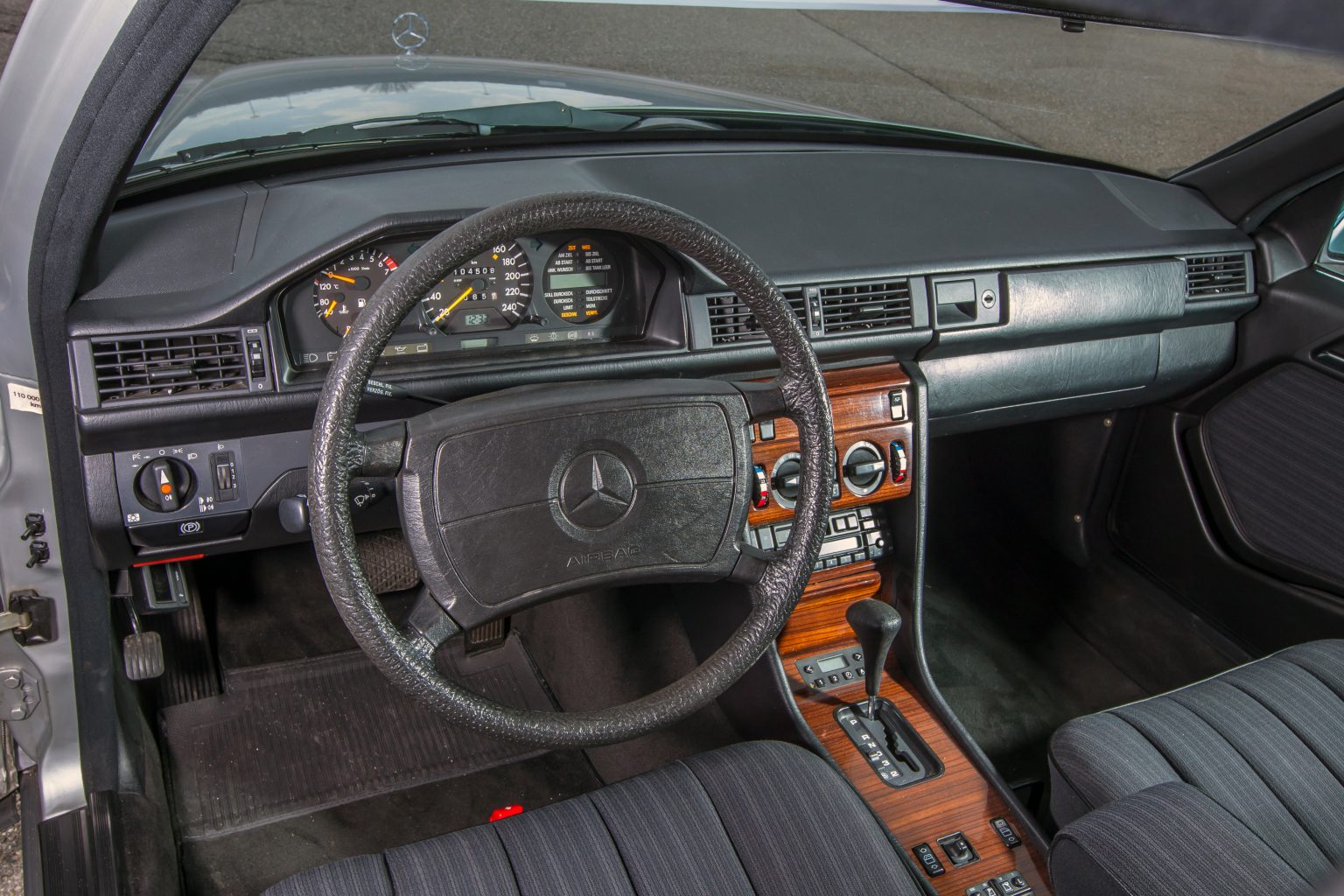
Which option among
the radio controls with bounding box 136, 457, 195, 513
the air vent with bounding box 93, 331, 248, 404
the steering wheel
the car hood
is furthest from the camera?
the car hood

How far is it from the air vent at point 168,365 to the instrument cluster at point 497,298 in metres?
Result: 0.10

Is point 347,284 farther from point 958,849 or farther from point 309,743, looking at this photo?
point 958,849

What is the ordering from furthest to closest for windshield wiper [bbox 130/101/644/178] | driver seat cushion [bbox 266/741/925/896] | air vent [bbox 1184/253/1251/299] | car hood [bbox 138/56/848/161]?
air vent [bbox 1184/253/1251/299], car hood [bbox 138/56/848/161], windshield wiper [bbox 130/101/644/178], driver seat cushion [bbox 266/741/925/896]

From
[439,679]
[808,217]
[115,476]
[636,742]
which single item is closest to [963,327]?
[808,217]

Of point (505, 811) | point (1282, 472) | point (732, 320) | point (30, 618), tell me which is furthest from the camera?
point (1282, 472)

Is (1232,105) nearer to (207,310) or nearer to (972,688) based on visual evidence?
(972,688)

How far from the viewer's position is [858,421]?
199 centimetres

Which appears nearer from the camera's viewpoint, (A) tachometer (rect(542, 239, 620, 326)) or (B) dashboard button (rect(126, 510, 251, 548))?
(B) dashboard button (rect(126, 510, 251, 548))

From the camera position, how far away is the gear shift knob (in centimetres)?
192

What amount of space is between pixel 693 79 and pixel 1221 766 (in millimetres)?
1834

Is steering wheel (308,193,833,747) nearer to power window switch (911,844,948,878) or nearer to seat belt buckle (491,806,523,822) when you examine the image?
power window switch (911,844,948,878)

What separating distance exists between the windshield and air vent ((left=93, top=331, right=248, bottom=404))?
1.04ft

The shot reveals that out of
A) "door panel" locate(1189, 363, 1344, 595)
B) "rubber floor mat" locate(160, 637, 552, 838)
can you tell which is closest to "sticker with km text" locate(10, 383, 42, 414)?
"rubber floor mat" locate(160, 637, 552, 838)

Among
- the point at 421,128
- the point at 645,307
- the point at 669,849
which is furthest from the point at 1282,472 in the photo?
the point at 421,128
